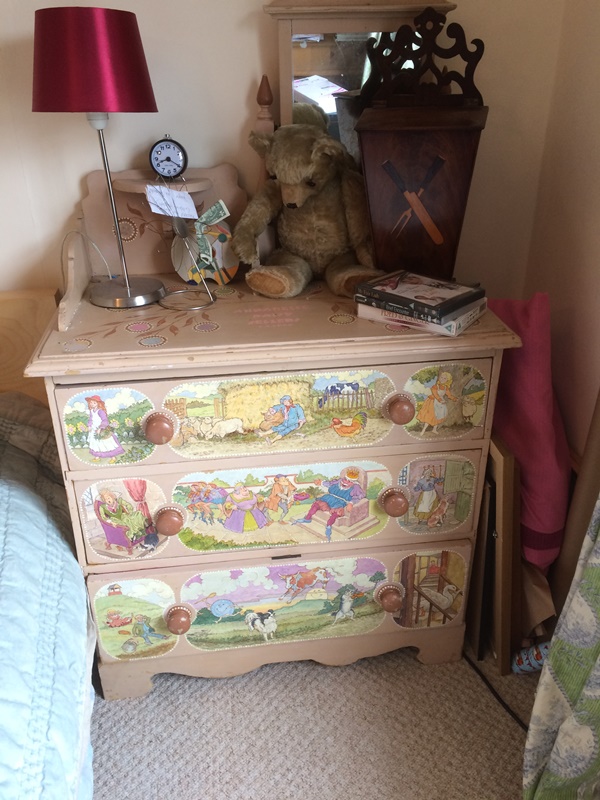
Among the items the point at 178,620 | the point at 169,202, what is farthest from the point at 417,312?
the point at 178,620

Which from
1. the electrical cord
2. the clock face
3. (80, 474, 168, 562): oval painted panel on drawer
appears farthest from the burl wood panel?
the electrical cord

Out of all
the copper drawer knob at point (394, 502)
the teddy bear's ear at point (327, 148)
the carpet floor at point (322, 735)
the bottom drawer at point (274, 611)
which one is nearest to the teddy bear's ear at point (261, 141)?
the teddy bear's ear at point (327, 148)

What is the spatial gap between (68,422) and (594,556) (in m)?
0.87

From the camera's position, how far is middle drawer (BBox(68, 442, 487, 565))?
1.22 m

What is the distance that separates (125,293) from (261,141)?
1.34ft

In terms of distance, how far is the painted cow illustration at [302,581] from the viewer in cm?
134

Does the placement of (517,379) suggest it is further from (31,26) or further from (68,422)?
(31,26)

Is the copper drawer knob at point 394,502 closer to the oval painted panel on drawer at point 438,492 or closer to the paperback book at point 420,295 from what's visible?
the oval painted panel on drawer at point 438,492

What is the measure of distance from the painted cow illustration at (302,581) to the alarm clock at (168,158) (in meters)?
0.85

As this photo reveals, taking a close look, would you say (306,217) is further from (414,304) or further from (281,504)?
(281,504)

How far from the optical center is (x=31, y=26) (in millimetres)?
1283

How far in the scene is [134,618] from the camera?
133cm

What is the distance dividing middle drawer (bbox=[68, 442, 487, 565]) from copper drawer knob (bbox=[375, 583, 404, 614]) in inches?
4.4

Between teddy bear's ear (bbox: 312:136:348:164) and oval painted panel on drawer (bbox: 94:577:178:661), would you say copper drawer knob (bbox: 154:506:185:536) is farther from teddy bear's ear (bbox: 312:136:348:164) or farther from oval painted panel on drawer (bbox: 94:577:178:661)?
teddy bear's ear (bbox: 312:136:348:164)
